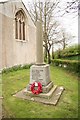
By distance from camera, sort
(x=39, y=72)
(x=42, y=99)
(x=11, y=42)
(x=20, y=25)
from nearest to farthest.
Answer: (x=42, y=99) < (x=39, y=72) < (x=11, y=42) < (x=20, y=25)

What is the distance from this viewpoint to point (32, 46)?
19359 millimetres

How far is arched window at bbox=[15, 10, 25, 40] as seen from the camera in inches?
628

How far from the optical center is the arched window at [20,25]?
52.3 ft

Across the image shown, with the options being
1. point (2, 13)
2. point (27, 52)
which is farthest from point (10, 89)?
point (27, 52)

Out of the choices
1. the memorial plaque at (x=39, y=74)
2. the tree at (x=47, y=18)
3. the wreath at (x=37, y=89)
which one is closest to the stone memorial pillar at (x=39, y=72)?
the memorial plaque at (x=39, y=74)

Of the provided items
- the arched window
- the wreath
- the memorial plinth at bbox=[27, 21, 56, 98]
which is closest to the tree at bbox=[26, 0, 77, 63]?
the arched window

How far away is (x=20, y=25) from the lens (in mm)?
16688

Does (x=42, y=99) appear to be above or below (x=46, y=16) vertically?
below

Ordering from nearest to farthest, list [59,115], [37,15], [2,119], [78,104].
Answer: [2,119] → [59,115] → [78,104] → [37,15]

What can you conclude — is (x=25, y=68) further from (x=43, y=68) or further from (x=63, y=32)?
(x=63, y=32)

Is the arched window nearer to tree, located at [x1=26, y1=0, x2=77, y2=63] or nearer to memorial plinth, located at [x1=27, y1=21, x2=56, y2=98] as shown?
tree, located at [x1=26, y1=0, x2=77, y2=63]

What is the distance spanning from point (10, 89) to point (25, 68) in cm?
816

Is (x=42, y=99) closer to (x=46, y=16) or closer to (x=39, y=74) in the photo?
(x=39, y=74)

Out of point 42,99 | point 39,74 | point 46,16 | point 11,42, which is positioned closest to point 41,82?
point 39,74
